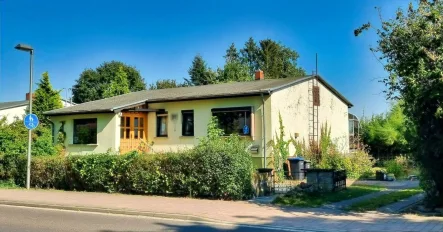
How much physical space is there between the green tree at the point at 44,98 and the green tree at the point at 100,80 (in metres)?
18.7

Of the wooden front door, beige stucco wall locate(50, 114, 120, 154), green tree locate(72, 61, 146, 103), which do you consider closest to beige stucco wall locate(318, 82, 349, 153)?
the wooden front door

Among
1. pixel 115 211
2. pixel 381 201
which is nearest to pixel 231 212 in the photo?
pixel 115 211

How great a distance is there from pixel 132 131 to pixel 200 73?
33.2 meters

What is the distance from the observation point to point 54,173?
17.9 metres

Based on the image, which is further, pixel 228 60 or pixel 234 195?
pixel 228 60

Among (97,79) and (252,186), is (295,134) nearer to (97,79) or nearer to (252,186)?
(252,186)

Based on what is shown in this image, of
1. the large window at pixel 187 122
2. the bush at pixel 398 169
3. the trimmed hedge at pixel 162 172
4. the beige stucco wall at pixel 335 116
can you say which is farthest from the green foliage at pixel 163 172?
the beige stucco wall at pixel 335 116

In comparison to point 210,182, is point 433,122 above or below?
above

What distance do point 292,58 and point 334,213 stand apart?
52615 millimetres

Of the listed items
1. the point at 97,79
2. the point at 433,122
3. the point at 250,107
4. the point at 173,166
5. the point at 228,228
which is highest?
the point at 97,79

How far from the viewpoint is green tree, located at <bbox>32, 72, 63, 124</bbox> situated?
39562 millimetres

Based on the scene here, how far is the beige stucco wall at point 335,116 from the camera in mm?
26312

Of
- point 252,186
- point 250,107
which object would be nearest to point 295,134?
point 250,107

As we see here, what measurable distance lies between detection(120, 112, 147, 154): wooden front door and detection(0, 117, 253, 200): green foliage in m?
7.38
